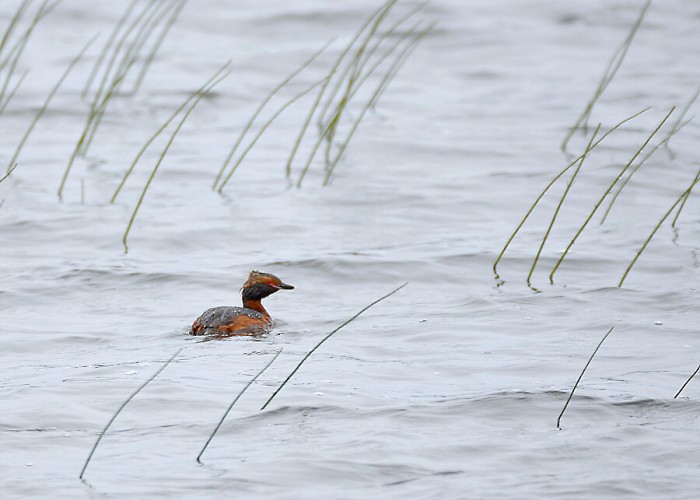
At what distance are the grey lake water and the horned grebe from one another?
0.11 metres

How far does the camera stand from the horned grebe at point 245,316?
A: 21.7 ft

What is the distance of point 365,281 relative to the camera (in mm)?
8000

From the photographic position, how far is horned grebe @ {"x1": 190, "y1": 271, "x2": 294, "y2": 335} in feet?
21.7

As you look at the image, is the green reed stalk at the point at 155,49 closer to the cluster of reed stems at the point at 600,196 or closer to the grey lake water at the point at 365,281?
the grey lake water at the point at 365,281

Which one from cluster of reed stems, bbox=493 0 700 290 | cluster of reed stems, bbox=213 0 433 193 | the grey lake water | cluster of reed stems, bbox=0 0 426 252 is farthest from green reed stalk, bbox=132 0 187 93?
cluster of reed stems, bbox=493 0 700 290

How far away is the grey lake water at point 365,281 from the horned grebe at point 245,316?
0.37 feet

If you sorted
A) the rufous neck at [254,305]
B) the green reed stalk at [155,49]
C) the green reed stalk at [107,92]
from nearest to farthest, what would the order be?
1. the rufous neck at [254,305]
2. the green reed stalk at [107,92]
3. the green reed stalk at [155,49]

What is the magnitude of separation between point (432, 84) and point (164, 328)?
7.67 m

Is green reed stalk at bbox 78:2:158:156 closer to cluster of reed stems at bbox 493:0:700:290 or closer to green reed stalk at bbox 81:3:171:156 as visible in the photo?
green reed stalk at bbox 81:3:171:156

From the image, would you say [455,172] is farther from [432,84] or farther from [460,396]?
[460,396]

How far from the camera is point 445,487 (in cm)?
460

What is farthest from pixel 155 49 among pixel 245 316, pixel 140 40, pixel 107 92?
pixel 245 316

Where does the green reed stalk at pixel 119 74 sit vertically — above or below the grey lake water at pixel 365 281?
above

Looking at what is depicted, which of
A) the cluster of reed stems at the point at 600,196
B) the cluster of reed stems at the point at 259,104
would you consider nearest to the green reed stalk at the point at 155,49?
the cluster of reed stems at the point at 259,104
